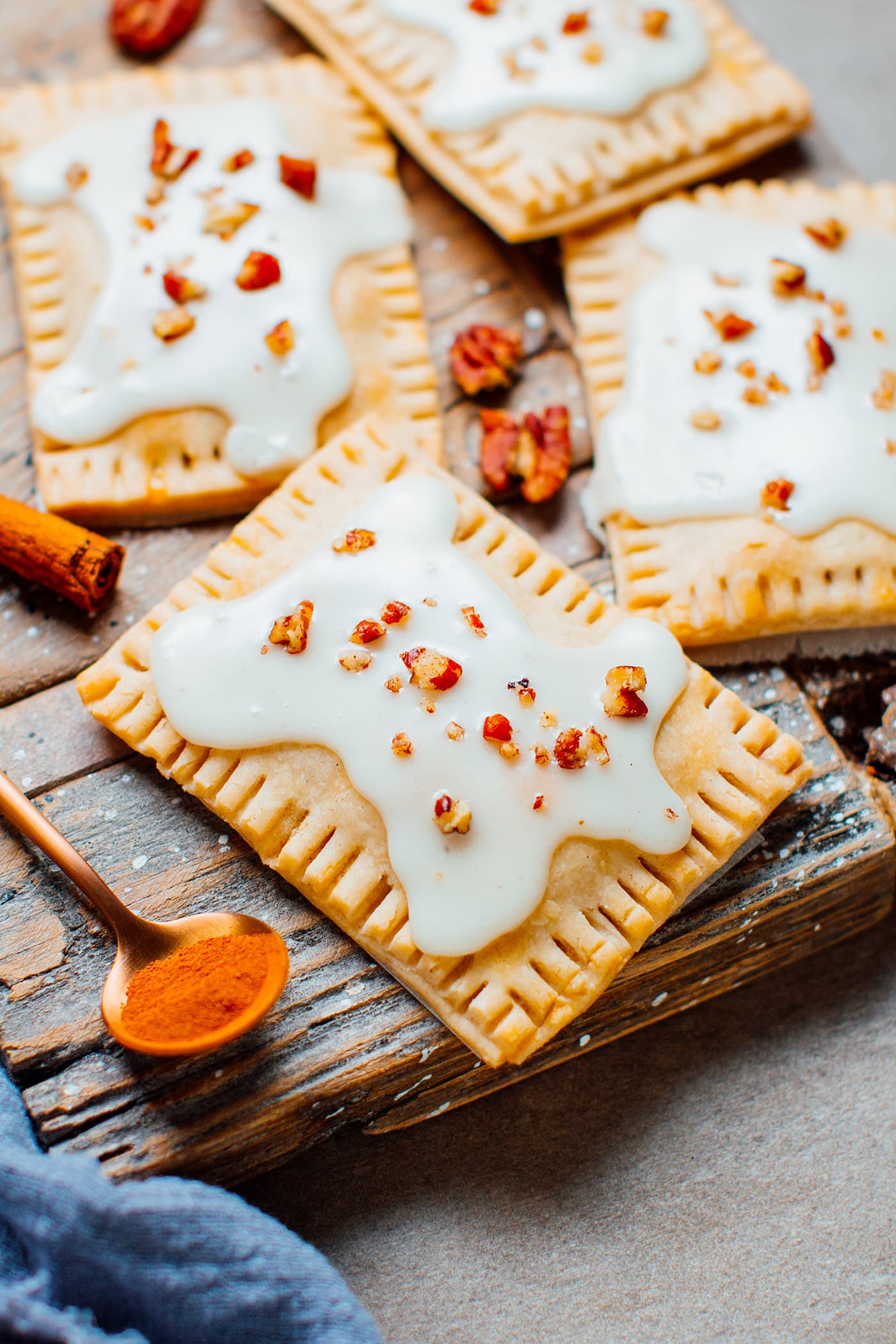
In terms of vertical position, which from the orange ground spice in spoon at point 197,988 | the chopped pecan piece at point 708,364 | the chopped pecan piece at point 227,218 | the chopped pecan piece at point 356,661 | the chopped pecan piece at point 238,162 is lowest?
the orange ground spice in spoon at point 197,988

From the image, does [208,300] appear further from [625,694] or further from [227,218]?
[625,694]

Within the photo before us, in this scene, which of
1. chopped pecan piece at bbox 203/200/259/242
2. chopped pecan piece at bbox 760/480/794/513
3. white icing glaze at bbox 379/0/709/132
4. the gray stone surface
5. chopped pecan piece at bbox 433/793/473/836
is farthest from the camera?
white icing glaze at bbox 379/0/709/132

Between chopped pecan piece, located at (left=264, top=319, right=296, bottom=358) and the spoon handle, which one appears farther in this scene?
chopped pecan piece, located at (left=264, top=319, right=296, bottom=358)

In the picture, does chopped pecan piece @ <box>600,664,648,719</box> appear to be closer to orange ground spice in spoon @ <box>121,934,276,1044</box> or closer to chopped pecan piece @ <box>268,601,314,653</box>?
chopped pecan piece @ <box>268,601,314,653</box>

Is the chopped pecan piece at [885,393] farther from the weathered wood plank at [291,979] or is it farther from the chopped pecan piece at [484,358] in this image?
the chopped pecan piece at [484,358]

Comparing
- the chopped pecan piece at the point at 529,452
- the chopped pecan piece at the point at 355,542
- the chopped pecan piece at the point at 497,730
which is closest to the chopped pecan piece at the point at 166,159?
the chopped pecan piece at the point at 529,452

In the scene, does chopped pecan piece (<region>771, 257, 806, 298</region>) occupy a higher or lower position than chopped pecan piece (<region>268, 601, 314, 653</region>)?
higher

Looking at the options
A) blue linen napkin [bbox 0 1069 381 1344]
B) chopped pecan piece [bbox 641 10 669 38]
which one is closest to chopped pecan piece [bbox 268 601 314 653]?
blue linen napkin [bbox 0 1069 381 1344]
